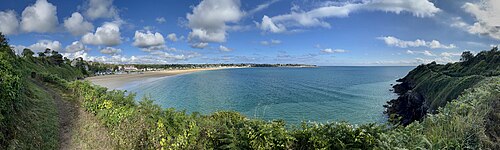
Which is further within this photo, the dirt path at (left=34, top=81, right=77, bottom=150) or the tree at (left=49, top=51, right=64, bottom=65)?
the tree at (left=49, top=51, right=64, bottom=65)

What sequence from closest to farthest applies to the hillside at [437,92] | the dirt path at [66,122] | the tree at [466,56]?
the dirt path at [66,122]
the hillside at [437,92]
the tree at [466,56]

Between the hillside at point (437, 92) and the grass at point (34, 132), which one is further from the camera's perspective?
the hillside at point (437, 92)

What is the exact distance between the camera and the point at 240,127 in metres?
6.27

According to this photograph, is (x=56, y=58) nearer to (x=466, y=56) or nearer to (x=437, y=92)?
(x=437, y=92)

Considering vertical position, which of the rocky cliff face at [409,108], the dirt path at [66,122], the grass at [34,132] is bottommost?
the rocky cliff face at [409,108]

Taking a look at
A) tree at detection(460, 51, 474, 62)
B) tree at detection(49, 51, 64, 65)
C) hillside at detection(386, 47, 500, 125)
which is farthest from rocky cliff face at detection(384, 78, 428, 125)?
tree at detection(49, 51, 64, 65)

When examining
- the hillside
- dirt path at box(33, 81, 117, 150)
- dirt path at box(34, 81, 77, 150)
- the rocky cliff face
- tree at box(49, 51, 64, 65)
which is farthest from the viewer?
tree at box(49, 51, 64, 65)

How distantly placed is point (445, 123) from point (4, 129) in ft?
33.1

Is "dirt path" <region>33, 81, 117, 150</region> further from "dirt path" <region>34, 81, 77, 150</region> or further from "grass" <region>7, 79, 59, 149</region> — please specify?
"grass" <region>7, 79, 59, 149</region>

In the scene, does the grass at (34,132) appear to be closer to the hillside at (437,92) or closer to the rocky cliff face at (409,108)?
the hillside at (437,92)

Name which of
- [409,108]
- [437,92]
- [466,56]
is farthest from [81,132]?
[466,56]

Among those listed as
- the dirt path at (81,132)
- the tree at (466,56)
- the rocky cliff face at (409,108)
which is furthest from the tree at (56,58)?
the tree at (466,56)

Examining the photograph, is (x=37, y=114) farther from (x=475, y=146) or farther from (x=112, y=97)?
(x=475, y=146)

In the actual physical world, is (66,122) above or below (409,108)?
above
